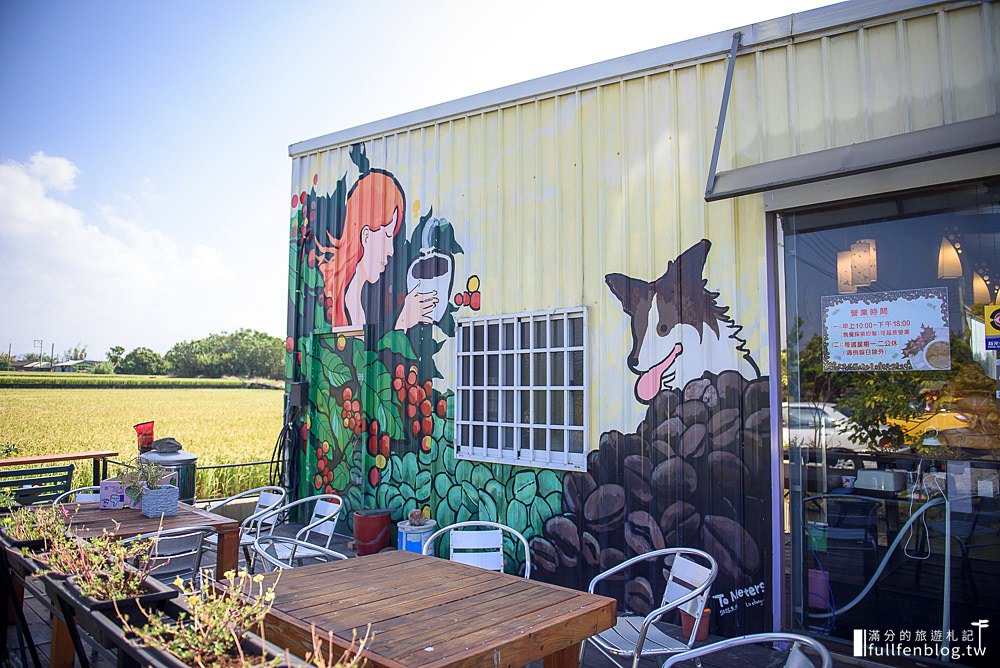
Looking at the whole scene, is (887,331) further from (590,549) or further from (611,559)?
(590,549)

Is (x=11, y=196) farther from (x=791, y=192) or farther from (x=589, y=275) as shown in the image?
(x=791, y=192)

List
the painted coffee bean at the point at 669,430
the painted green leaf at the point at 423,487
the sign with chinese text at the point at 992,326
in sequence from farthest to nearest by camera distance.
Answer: the painted green leaf at the point at 423,487 < the painted coffee bean at the point at 669,430 < the sign with chinese text at the point at 992,326

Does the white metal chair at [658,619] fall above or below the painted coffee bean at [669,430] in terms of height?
below

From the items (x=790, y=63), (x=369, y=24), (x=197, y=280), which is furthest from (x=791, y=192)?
(x=197, y=280)

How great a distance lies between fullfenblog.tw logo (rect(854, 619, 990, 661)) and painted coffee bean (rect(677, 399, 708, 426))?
150 cm

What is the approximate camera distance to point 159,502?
4.28 m

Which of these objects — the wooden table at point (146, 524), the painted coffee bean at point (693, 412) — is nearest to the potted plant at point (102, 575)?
the wooden table at point (146, 524)

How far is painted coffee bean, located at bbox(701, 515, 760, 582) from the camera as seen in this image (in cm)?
399

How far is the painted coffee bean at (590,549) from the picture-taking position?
15.3 ft

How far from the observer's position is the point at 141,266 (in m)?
15.4

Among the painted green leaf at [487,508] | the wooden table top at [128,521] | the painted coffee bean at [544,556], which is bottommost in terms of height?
the painted coffee bean at [544,556]

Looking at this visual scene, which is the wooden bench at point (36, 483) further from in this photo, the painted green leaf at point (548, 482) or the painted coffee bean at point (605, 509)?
the painted coffee bean at point (605, 509)

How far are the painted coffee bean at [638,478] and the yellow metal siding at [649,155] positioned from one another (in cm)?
33

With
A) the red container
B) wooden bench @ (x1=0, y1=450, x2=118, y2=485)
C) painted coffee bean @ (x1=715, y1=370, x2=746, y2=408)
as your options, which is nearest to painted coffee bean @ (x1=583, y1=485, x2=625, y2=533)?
painted coffee bean @ (x1=715, y1=370, x2=746, y2=408)
